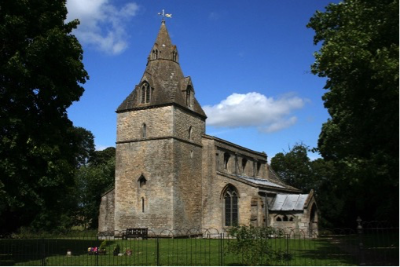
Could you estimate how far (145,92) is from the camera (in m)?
37.1

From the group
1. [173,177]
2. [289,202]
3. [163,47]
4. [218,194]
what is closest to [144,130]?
[173,177]

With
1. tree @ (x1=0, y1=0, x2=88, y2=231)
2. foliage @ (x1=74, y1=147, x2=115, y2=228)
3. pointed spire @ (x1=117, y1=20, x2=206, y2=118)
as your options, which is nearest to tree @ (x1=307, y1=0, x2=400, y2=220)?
tree @ (x1=0, y1=0, x2=88, y2=231)

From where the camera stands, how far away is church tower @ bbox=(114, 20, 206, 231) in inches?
1367

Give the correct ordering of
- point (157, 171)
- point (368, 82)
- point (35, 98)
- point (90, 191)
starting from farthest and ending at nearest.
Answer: point (90, 191), point (157, 171), point (35, 98), point (368, 82)

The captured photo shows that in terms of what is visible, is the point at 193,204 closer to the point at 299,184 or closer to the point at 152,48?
the point at 152,48

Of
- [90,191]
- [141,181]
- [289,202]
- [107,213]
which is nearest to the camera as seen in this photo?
[141,181]

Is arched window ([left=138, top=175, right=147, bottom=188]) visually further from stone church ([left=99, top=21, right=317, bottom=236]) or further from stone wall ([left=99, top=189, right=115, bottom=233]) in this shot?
stone wall ([left=99, top=189, right=115, bottom=233])

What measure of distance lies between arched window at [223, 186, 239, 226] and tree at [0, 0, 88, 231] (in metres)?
17.4

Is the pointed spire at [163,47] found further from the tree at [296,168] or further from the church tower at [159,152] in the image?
the tree at [296,168]

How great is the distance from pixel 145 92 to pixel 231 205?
A: 12.0m

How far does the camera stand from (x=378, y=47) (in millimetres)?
16984

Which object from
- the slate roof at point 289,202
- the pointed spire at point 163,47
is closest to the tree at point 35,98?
the pointed spire at point 163,47

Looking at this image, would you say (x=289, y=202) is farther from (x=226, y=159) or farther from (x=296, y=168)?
(x=296, y=168)

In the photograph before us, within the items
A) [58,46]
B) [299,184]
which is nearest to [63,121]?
[58,46]
